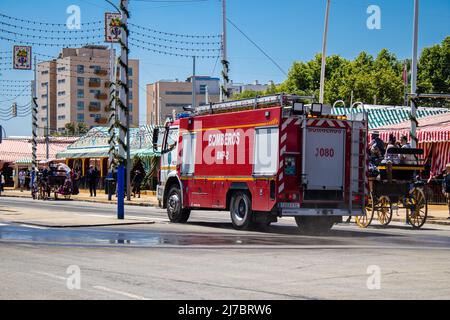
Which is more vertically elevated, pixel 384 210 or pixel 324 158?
pixel 324 158

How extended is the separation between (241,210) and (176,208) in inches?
128

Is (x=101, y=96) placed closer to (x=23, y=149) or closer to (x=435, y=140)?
(x=23, y=149)

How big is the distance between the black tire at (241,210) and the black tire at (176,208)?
8.58 ft

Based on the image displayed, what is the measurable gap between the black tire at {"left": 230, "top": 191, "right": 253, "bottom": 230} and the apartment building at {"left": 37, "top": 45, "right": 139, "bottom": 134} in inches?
5216

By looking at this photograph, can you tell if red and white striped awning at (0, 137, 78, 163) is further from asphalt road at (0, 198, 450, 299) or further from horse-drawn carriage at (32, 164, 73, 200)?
asphalt road at (0, 198, 450, 299)

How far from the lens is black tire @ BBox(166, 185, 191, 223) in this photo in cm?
2380

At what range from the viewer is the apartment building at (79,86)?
15575 cm

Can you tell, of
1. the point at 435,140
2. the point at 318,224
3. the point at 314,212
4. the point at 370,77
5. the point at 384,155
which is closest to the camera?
the point at 314,212

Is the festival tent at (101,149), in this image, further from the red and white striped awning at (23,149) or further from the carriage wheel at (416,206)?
the carriage wheel at (416,206)

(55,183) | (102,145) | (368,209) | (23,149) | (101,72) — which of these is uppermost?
(101,72)

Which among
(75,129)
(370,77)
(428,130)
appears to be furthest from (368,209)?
(75,129)

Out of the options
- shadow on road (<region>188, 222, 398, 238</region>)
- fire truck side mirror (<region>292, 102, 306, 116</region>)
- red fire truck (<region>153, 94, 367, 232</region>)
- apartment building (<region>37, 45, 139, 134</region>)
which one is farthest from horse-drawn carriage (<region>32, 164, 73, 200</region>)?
apartment building (<region>37, 45, 139, 134</region>)

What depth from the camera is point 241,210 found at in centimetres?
2127

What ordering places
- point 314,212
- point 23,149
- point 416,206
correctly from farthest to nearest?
point 23,149 < point 416,206 < point 314,212
